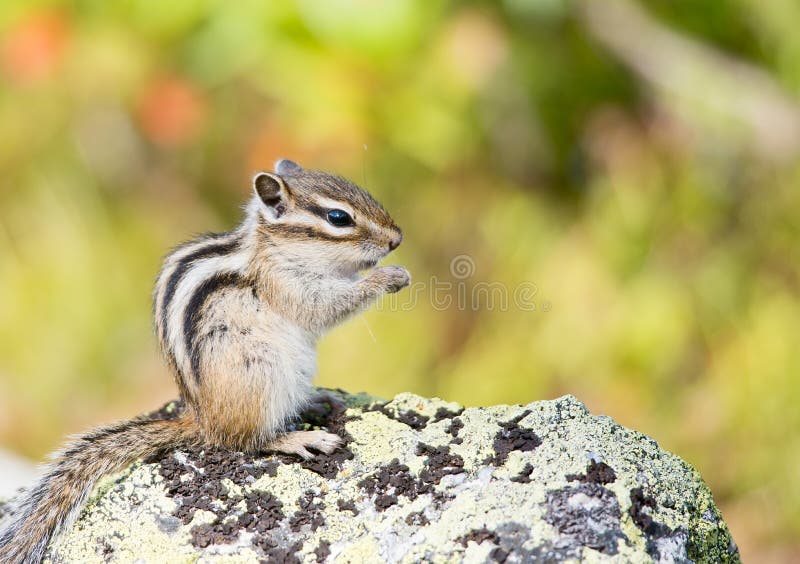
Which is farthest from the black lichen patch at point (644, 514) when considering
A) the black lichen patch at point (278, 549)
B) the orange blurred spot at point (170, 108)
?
the orange blurred spot at point (170, 108)

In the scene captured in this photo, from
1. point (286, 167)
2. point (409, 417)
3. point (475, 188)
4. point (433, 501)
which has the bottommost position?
point (433, 501)

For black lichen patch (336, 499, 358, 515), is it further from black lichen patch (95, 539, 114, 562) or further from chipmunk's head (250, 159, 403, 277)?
chipmunk's head (250, 159, 403, 277)

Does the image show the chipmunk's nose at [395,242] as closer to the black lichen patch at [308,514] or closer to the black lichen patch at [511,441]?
the black lichen patch at [511,441]

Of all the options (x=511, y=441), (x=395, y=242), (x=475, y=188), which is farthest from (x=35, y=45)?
(x=511, y=441)

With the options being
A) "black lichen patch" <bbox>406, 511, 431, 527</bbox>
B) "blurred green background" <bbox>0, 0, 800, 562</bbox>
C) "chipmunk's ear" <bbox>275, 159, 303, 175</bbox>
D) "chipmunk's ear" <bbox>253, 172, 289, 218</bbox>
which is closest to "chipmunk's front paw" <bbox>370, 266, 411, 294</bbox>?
"chipmunk's ear" <bbox>253, 172, 289, 218</bbox>

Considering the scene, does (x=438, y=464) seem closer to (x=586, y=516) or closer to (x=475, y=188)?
(x=586, y=516)

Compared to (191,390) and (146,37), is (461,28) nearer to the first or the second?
(146,37)
